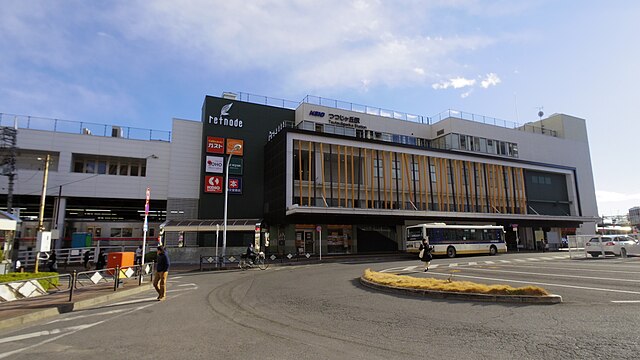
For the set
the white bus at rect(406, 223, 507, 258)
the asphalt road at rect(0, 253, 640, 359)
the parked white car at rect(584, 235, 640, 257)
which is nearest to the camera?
the asphalt road at rect(0, 253, 640, 359)

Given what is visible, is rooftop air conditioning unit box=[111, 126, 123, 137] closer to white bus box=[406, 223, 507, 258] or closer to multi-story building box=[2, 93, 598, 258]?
multi-story building box=[2, 93, 598, 258]

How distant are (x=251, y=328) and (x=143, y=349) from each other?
2.18 meters

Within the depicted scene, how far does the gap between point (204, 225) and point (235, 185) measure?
6368mm

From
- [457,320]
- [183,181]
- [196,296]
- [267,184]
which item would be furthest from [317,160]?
[457,320]

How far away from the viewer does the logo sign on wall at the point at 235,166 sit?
38.1 metres

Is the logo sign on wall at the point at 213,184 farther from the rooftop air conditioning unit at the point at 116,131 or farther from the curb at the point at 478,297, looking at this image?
the curb at the point at 478,297

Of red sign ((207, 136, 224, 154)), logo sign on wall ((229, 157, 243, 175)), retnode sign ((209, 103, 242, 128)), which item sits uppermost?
retnode sign ((209, 103, 242, 128))

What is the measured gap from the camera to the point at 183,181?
124ft

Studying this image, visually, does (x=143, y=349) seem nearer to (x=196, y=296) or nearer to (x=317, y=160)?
(x=196, y=296)

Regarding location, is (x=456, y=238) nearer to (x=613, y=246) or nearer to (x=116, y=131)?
(x=613, y=246)

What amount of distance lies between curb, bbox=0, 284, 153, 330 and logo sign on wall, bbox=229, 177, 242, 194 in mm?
24196

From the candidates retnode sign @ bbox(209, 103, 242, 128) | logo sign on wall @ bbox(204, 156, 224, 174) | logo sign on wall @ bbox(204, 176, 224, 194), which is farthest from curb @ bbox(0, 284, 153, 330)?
retnode sign @ bbox(209, 103, 242, 128)

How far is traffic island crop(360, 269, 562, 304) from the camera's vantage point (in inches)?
371

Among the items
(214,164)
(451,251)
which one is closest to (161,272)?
(451,251)
